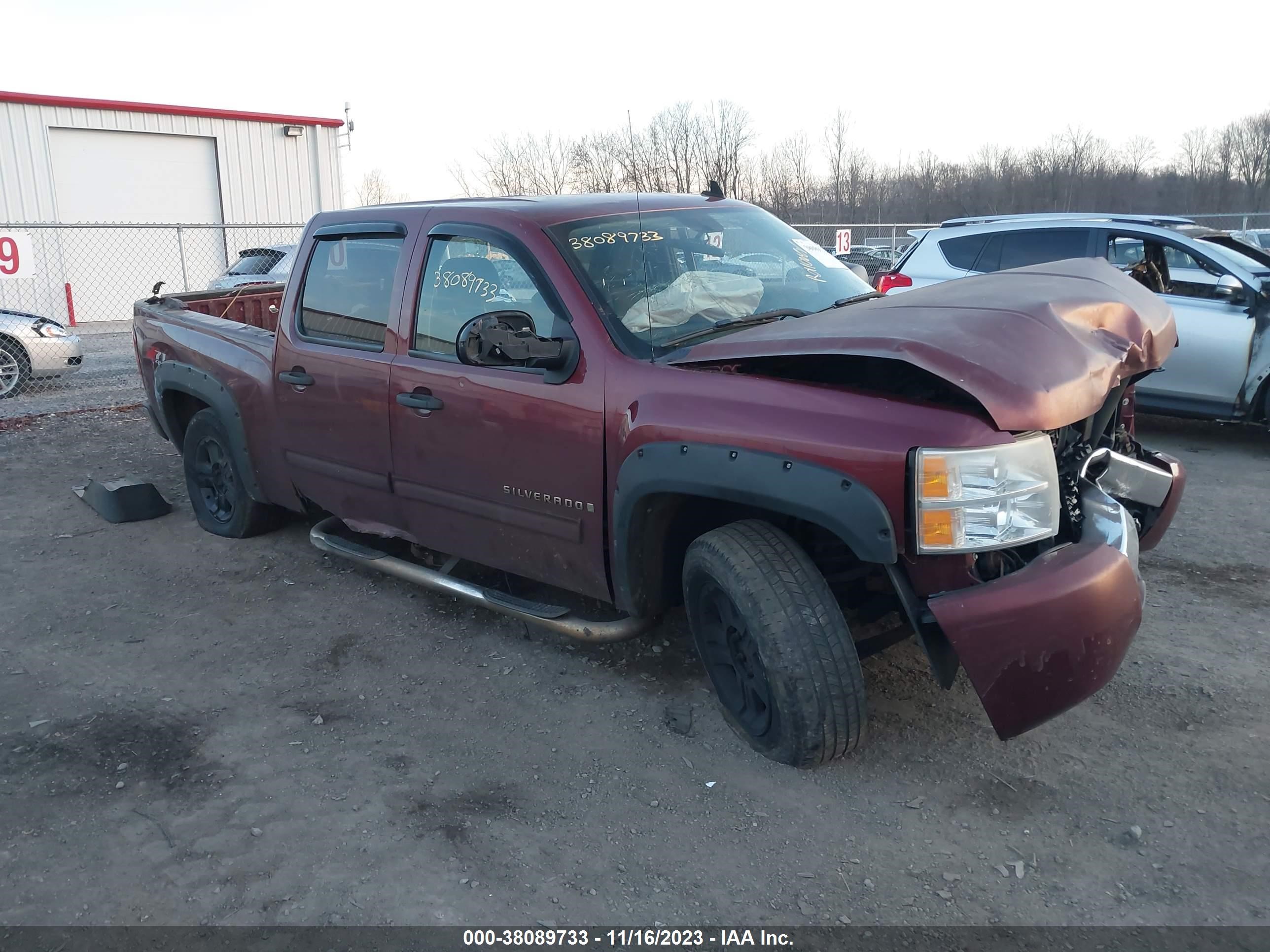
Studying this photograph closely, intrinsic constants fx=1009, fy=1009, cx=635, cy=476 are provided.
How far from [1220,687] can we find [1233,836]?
101cm

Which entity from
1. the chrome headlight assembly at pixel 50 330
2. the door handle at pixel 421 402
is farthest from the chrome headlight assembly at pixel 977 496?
the chrome headlight assembly at pixel 50 330

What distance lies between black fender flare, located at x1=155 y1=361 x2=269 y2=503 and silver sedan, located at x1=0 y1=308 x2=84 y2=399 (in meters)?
6.93

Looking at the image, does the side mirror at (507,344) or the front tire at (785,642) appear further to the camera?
the side mirror at (507,344)

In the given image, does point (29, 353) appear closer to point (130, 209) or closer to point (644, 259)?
point (644, 259)

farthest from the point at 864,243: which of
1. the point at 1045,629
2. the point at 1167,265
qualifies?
the point at 1045,629

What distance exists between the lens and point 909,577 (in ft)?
9.68

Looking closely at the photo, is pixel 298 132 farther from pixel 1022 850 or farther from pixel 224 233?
pixel 1022 850

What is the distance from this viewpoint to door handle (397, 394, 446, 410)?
161 inches

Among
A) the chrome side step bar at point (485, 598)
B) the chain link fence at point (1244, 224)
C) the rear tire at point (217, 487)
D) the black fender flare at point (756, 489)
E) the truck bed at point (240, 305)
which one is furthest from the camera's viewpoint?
the chain link fence at point (1244, 224)

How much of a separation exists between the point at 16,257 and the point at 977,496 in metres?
13.6

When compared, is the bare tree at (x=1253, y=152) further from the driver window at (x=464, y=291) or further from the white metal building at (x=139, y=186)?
the driver window at (x=464, y=291)

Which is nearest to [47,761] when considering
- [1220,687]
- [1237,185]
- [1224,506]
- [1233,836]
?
[1233,836]

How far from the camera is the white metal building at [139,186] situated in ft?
64.2

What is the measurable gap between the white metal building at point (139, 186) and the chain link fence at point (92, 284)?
0.04m
